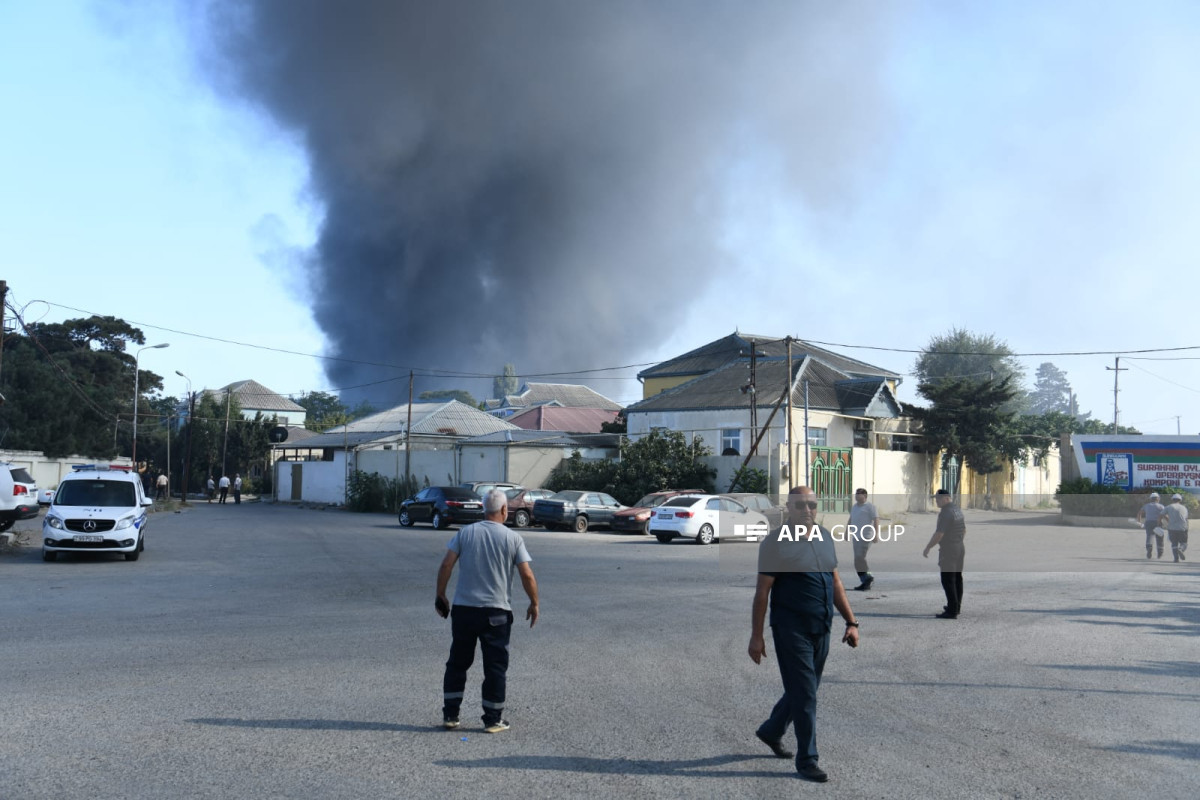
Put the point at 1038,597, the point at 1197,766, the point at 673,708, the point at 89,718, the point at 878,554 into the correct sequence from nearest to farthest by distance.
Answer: the point at 1197,766
the point at 89,718
the point at 673,708
the point at 1038,597
the point at 878,554

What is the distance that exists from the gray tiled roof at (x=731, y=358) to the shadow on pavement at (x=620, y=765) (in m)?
60.3

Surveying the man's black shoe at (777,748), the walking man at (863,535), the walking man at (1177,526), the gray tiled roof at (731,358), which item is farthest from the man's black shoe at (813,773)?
the gray tiled roof at (731,358)

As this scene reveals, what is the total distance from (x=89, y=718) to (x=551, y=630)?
211 inches

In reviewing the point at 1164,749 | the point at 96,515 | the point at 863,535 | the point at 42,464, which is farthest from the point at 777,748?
the point at 42,464

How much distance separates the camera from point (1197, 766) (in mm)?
6285

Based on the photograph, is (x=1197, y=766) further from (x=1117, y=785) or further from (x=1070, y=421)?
(x=1070, y=421)

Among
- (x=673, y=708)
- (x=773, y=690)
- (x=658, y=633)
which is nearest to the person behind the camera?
(x=673, y=708)

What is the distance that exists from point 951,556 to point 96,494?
1676cm

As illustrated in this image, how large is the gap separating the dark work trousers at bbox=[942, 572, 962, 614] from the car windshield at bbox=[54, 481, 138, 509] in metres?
16.1

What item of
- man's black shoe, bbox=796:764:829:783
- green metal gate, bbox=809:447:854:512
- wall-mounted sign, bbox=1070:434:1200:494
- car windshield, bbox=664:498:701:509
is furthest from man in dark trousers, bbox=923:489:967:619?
wall-mounted sign, bbox=1070:434:1200:494

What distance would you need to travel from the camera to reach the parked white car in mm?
27844

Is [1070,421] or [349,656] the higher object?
[1070,421]

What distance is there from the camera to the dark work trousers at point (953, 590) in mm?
12859

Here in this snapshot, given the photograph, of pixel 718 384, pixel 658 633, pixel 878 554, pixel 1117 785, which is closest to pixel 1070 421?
pixel 718 384
